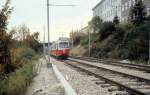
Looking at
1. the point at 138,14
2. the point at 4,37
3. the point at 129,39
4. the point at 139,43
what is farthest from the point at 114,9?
the point at 4,37

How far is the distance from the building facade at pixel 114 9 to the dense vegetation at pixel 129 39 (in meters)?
5.81

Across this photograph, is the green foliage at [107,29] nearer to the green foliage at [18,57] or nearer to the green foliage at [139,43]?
the green foliage at [139,43]

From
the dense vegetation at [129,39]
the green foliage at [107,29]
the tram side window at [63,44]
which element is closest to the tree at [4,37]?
the dense vegetation at [129,39]

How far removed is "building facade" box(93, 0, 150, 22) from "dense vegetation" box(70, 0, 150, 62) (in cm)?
581

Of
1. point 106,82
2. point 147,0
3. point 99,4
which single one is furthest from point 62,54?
point 99,4

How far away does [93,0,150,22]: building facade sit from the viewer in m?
84.3

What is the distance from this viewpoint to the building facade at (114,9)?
8431 cm

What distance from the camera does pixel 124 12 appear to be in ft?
291

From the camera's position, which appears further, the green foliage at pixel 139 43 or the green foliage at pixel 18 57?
the green foliage at pixel 139 43

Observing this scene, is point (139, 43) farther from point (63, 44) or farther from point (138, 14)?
point (63, 44)

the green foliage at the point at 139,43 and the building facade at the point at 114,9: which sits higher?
the building facade at the point at 114,9

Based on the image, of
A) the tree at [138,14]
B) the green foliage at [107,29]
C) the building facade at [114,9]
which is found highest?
the building facade at [114,9]

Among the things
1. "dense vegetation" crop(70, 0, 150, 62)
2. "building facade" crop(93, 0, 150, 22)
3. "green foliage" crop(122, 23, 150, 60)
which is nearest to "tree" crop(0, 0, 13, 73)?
"dense vegetation" crop(70, 0, 150, 62)

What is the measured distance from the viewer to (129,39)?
57.5 meters
